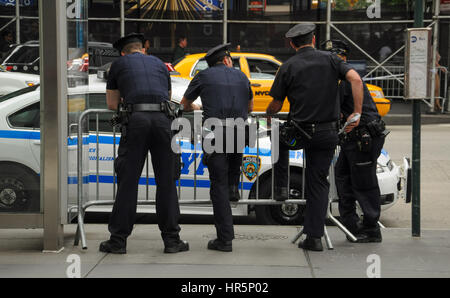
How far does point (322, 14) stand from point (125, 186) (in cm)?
1438

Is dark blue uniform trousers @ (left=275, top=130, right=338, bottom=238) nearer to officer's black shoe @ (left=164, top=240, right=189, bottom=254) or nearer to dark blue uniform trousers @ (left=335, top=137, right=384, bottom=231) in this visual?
dark blue uniform trousers @ (left=335, top=137, right=384, bottom=231)

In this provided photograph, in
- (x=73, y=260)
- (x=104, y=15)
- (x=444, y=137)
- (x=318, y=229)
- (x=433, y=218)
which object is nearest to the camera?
(x=73, y=260)

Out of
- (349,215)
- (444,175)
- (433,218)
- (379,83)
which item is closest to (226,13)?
(379,83)

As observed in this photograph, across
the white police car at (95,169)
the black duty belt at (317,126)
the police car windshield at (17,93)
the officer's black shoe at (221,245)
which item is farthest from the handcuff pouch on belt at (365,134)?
the police car windshield at (17,93)

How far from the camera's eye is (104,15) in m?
19.9

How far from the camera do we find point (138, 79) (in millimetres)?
6402

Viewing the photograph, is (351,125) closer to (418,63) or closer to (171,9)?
(418,63)

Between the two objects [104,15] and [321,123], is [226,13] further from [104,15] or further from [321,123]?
[321,123]

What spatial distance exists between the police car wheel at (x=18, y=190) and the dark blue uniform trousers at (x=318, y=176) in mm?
2415

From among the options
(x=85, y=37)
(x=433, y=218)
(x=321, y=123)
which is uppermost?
(x=85, y=37)

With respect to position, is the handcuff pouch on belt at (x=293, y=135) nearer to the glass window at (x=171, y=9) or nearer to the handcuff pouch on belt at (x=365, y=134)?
the handcuff pouch on belt at (x=365, y=134)

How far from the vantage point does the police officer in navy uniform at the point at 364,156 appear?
695cm

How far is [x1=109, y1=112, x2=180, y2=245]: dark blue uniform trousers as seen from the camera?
6.43 meters

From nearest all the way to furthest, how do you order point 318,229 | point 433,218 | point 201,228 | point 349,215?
1. point 318,229
2. point 349,215
3. point 201,228
4. point 433,218
